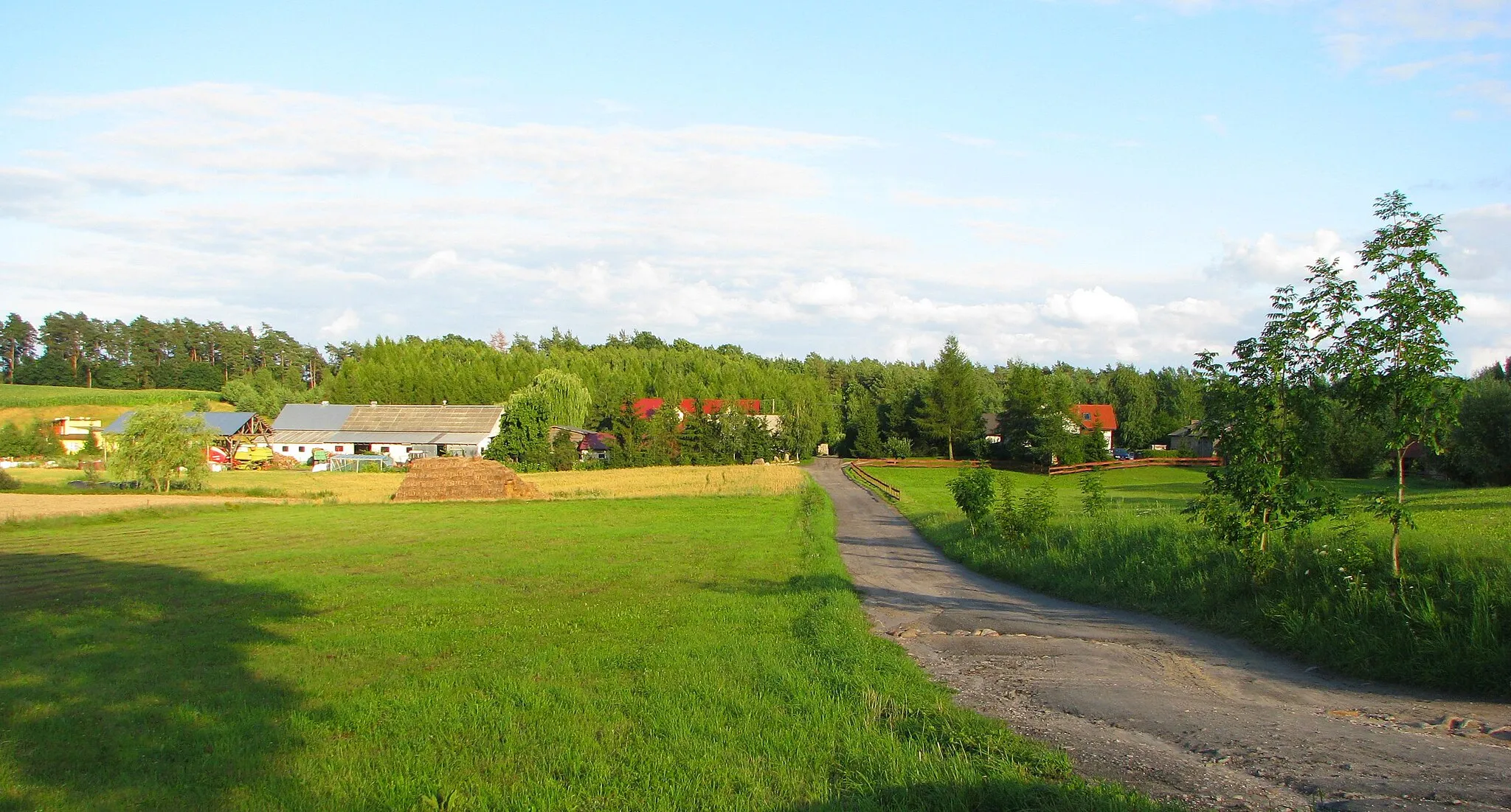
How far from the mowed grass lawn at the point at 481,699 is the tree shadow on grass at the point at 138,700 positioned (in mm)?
37

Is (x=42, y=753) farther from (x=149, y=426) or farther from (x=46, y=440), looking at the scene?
(x=46, y=440)

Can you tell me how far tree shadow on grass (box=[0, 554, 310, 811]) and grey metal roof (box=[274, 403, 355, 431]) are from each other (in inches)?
3468

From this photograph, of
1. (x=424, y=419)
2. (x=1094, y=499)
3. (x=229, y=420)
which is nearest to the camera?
(x=1094, y=499)

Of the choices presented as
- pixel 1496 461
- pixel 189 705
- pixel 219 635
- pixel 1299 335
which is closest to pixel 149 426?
pixel 219 635

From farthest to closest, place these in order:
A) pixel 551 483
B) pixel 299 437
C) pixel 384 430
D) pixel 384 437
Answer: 1. pixel 384 430
2. pixel 299 437
3. pixel 384 437
4. pixel 551 483

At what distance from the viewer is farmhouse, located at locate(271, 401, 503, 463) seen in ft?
293

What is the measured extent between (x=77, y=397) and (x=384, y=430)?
5499cm

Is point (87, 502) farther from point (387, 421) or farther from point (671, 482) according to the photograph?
point (387, 421)

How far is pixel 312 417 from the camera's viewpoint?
97.0 meters

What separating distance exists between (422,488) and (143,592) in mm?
32014

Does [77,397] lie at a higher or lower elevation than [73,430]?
higher

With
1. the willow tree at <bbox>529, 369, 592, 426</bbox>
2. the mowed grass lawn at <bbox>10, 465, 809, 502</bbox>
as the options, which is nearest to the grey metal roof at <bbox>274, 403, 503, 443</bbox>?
the willow tree at <bbox>529, 369, 592, 426</bbox>

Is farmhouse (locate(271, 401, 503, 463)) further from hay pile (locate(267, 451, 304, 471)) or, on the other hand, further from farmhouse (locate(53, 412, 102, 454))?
farmhouse (locate(53, 412, 102, 454))

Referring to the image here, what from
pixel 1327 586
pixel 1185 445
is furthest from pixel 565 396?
pixel 1327 586
